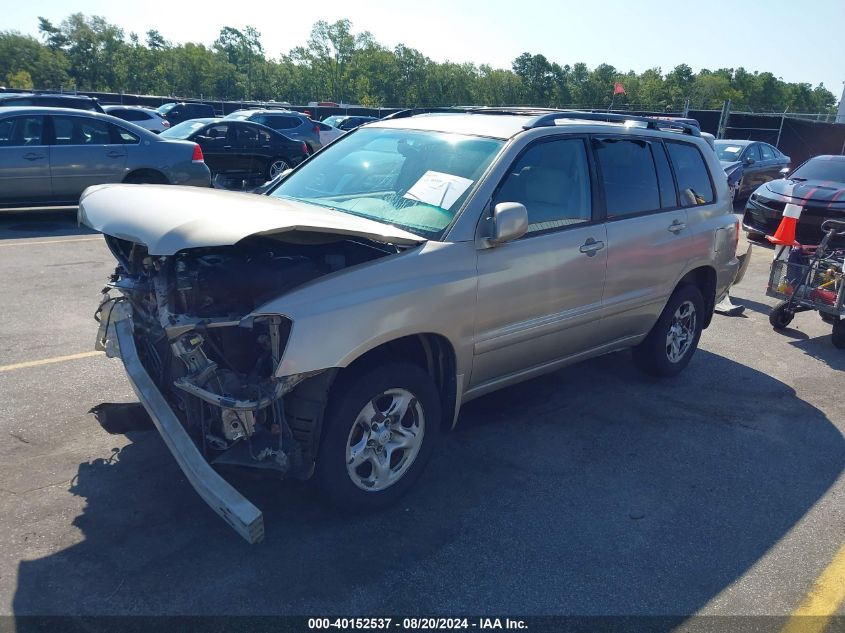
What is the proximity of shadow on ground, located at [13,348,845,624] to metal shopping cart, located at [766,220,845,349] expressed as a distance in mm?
2165

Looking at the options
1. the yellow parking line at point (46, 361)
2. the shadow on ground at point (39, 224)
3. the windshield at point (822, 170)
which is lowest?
the shadow on ground at point (39, 224)

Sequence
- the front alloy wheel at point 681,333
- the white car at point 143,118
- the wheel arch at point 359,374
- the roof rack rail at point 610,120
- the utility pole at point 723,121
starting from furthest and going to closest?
1. the utility pole at point 723,121
2. the white car at point 143,118
3. the front alloy wheel at point 681,333
4. the roof rack rail at point 610,120
5. the wheel arch at point 359,374

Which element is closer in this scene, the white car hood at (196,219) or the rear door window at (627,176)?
the white car hood at (196,219)

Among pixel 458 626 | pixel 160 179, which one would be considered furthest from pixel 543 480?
pixel 160 179

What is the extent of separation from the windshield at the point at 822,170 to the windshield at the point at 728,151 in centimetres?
336

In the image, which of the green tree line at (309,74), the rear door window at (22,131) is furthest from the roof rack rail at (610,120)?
the green tree line at (309,74)

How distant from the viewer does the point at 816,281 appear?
6820 mm

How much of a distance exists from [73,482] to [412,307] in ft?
6.64

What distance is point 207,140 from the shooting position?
1522 centimetres

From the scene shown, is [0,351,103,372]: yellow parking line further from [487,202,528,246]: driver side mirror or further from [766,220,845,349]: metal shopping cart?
[766,220,845,349]: metal shopping cart

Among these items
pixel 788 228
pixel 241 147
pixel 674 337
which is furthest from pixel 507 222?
pixel 241 147

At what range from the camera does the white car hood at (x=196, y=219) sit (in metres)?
3.00

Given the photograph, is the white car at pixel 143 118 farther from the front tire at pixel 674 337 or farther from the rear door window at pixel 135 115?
the front tire at pixel 674 337

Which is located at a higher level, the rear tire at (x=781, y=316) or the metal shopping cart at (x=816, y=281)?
the metal shopping cart at (x=816, y=281)
